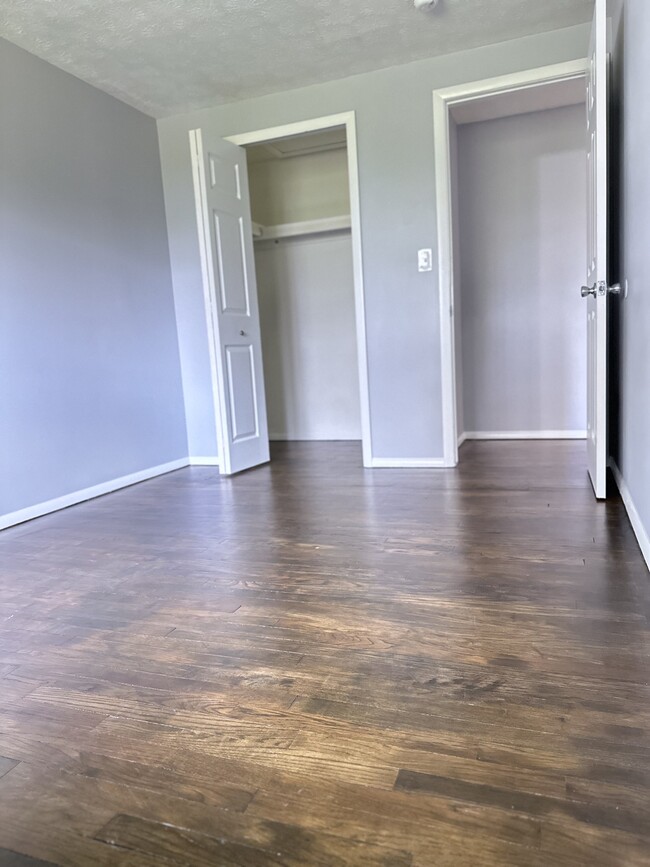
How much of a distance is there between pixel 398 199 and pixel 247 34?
3.85ft

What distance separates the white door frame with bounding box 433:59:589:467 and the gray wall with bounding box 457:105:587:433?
42.2 inches

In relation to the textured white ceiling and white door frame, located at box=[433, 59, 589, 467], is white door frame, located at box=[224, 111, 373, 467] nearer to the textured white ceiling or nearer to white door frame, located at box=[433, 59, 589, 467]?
the textured white ceiling

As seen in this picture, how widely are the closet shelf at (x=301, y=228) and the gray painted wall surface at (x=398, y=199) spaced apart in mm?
1144

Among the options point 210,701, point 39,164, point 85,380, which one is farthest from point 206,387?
point 210,701

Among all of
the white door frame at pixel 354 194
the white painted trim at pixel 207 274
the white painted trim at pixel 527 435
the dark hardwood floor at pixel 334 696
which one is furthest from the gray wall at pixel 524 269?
the dark hardwood floor at pixel 334 696

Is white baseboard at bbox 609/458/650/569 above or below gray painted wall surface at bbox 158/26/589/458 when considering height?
below

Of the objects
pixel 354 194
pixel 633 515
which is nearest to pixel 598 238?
pixel 633 515

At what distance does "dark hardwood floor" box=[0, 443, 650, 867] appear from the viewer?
2.86 ft

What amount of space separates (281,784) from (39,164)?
3.21 m

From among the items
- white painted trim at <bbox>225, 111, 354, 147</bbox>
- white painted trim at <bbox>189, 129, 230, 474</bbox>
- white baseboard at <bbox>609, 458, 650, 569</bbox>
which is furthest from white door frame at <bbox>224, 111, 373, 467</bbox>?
white baseboard at <bbox>609, 458, 650, 569</bbox>

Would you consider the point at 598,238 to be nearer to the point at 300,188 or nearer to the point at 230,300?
the point at 230,300

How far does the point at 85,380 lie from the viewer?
329 cm

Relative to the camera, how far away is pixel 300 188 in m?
4.97

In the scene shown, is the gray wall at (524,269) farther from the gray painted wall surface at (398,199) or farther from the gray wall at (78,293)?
the gray wall at (78,293)
